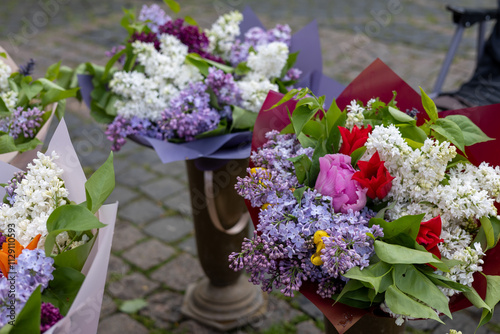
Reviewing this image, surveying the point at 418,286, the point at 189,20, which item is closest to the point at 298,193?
the point at 418,286

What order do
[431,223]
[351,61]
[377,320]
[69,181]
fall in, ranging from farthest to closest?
1. [351,61]
2. [377,320]
3. [69,181]
4. [431,223]

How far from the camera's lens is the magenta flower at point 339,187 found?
3.66ft

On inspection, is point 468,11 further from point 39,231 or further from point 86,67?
point 39,231

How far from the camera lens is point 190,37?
1933 millimetres

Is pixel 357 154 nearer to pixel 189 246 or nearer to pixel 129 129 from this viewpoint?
pixel 129 129

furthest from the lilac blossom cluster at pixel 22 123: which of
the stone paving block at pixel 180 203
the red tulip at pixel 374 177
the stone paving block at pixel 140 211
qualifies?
the stone paving block at pixel 180 203

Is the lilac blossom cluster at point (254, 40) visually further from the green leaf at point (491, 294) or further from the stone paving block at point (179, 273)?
the stone paving block at point (179, 273)

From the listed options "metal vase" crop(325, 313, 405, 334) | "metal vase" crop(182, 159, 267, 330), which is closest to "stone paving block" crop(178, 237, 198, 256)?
"metal vase" crop(182, 159, 267, 330)

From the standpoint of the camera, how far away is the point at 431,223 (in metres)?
1.06

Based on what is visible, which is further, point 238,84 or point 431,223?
point 238,84

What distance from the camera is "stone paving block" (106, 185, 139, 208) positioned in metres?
3.39

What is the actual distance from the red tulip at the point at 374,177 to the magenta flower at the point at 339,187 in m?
0.02

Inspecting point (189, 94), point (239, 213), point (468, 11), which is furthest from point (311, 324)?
point (468, 11)

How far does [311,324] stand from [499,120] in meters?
1.52
